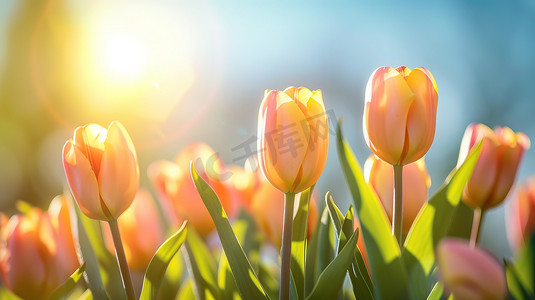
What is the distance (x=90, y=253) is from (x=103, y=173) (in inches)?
4.8

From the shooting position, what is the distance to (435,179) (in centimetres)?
215

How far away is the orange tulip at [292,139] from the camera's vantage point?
36cm

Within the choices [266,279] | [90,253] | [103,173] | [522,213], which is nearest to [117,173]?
[103,173]

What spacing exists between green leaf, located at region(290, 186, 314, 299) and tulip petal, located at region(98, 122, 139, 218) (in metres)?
0.15

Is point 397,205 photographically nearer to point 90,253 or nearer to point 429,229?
point 429,229

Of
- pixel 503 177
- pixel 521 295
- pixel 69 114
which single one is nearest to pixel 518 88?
pixel 69 114

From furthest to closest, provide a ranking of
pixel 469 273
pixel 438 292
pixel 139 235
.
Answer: pixel 139 235
pixel 438 292
pixel 469 273

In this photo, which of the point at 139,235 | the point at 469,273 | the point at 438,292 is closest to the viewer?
the point at 469,273

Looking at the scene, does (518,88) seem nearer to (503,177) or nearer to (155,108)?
(155,108)

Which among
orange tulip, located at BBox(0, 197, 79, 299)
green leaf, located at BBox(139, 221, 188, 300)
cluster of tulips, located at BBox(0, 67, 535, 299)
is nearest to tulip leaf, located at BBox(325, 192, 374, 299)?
cluster of tulips, located at BBox(0, 67, 535, 299)

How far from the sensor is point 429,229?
1.25 ft

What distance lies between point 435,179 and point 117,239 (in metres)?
1.93

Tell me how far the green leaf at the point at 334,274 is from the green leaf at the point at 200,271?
0.12 m

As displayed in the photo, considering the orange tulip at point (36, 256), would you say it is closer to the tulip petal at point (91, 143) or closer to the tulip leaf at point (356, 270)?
the tulip petal at point (91, 143)
